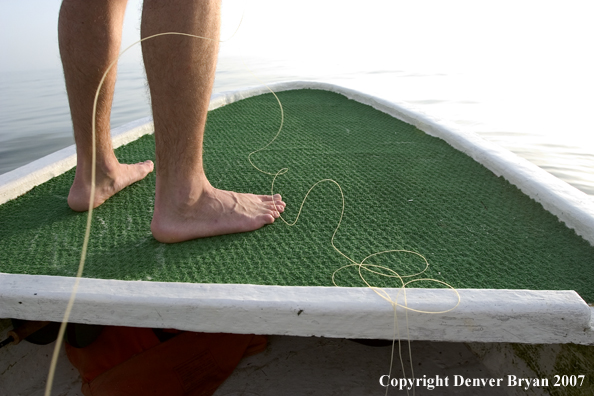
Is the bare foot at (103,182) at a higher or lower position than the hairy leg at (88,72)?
lower

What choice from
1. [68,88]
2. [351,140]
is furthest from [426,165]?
[68,88]

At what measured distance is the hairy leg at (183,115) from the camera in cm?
111

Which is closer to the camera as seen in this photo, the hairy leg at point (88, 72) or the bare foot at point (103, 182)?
the hairy leg at point (88, 72)

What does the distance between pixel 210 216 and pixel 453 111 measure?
5.25 meters

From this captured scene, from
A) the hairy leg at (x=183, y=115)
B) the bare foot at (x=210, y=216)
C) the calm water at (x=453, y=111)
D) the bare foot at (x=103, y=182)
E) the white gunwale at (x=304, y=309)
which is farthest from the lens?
the calm water at (x=453, y=111)

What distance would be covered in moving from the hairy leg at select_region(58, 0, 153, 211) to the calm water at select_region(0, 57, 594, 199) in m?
1.06

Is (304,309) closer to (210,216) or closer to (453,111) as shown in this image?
(210,216)

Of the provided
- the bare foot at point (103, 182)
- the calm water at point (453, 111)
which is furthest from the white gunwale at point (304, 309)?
the calm water at point (453, 111)

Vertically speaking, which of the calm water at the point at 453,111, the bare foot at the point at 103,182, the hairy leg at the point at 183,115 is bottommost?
the calm water at the point at 453,111

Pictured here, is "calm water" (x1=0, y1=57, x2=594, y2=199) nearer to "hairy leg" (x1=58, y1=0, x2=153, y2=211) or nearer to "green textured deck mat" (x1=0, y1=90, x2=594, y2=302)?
"green textured deck mat" (x1=0, y1=90, x2=594, y2=302)

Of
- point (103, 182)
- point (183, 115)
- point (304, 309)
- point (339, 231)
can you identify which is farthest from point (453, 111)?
point (304, 309)

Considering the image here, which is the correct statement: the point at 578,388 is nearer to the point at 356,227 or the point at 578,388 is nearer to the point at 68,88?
the point at 356,227

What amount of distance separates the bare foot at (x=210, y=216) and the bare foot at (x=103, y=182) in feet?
1.22

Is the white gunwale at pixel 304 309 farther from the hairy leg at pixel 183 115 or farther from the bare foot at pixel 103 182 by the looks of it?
Answer: the bare foot at pixel 103 182
